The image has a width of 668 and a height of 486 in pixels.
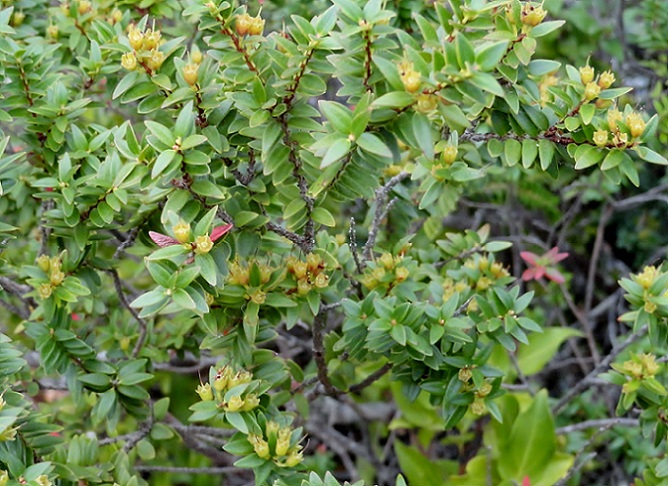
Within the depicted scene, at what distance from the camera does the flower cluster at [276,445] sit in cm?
142

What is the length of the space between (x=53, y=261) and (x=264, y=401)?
58cm

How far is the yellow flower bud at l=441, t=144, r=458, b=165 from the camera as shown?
158 cm

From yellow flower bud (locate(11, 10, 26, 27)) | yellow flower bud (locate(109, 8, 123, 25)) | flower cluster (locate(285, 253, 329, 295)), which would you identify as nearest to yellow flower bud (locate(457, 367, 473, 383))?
flower cluster (locate(285, 253, 329, 295))

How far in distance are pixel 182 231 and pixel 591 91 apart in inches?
33.0

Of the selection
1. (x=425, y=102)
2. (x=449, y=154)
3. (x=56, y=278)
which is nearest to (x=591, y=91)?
(x=449, y=154)

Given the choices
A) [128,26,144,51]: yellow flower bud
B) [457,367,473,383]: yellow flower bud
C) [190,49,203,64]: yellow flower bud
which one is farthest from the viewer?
[457,367,473,383]: yellow flower bud

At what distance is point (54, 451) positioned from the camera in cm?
165

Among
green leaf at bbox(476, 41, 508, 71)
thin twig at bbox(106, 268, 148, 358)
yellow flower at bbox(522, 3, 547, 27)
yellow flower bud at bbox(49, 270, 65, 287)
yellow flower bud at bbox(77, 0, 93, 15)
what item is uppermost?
green leaf at bbox(476, 41, 508, 71)

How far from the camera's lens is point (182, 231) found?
1.27 m

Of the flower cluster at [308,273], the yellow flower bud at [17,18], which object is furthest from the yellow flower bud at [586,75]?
the yellow flower bud at [17,18]

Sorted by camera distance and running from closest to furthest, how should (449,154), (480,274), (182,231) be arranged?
(182,231), (449,154), (480,274)

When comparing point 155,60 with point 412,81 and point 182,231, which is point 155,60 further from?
point 412,81

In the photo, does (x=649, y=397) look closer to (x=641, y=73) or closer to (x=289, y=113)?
(x=289, y=113)

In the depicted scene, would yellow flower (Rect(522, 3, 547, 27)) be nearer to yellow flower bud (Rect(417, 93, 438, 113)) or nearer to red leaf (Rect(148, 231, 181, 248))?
yellow flower bud (Rect(417, 93, 438, 113))
